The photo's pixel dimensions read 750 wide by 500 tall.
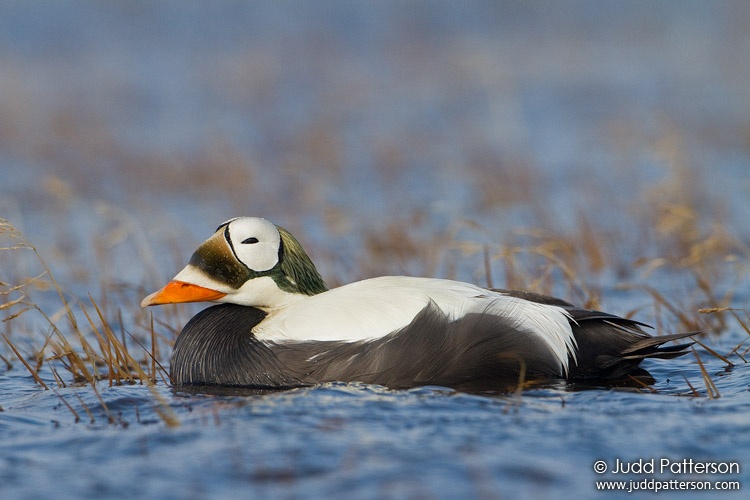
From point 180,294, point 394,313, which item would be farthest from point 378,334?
point 180,294

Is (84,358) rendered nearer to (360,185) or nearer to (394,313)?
(394,313)

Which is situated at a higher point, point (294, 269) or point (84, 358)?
point (294, 269)

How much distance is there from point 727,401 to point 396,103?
12416 mm

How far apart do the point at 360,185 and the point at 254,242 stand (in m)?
6.55

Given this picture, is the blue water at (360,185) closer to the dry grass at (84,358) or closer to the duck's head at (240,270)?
the dry grass at (84,358)

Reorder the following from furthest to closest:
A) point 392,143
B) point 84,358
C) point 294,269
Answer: point 392,143
point 84,358
point 294,269

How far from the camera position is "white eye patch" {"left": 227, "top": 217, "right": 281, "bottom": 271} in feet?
17.3

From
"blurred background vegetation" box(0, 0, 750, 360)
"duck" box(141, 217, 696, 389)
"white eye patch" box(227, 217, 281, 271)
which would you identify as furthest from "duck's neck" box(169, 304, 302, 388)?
"blurred background vegetation" box(0, 0, 750, 360)

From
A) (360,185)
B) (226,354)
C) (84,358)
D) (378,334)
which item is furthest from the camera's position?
(360,185)

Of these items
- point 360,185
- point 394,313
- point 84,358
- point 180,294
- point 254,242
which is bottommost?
point 84,358

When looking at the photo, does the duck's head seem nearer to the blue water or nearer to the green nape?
the green nape

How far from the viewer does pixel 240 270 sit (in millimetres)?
5293

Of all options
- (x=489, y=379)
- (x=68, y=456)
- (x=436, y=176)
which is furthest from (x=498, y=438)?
(x=436, y=176)

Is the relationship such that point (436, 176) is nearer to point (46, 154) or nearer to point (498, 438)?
point (46, 154)
